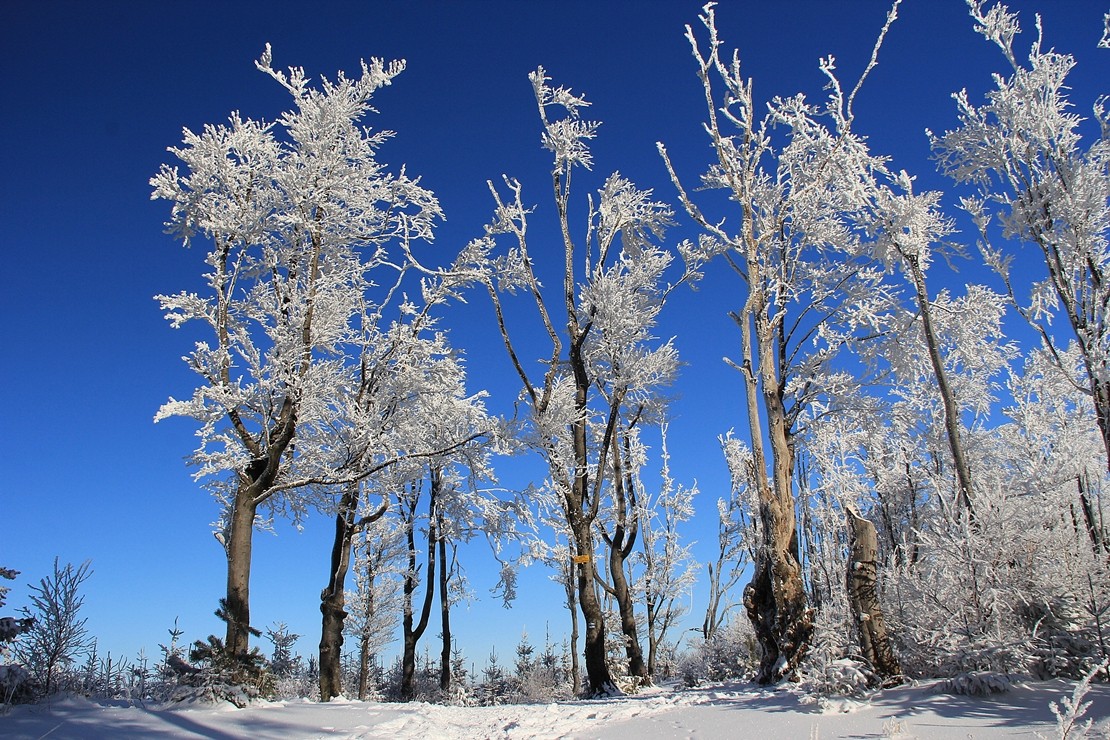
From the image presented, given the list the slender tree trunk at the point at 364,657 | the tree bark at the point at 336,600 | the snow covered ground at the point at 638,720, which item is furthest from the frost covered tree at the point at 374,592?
the snow covered ground at the point at 638,720

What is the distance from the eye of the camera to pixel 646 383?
11.6m

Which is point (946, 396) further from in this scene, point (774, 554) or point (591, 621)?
point (591, 621)

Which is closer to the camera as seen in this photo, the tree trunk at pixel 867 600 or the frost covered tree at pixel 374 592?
the tree trunk at pixel 867 600

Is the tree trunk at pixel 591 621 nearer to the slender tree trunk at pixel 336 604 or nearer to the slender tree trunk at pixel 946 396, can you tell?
the slender tree trunk at pixel 336 604

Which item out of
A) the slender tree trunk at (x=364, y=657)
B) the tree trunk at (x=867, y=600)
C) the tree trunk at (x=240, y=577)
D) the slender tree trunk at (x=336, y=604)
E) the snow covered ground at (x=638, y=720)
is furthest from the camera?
the slender tree trunk at (x=364, y=657)

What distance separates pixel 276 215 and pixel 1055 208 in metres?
9.62

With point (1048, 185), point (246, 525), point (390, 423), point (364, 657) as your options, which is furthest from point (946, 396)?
point (364, 657)

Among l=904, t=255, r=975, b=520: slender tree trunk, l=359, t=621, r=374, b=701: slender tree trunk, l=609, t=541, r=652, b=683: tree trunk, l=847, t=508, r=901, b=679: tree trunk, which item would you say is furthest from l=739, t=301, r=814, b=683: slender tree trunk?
l=359, t=621, r=374, b=701: slender tree trunk

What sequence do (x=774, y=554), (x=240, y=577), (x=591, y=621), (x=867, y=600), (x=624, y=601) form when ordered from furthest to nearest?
(x=624, y=601)
(x=591, y=621)
(x=774, y=554)
(x=240, y=577)
(x=867, y=600)

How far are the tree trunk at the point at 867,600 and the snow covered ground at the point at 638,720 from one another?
46 centimetres

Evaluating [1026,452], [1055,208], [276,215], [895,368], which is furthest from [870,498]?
[276,215]

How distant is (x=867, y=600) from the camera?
6.67 metres

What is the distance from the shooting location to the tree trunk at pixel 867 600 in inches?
252

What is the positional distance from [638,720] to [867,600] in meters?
2.70
